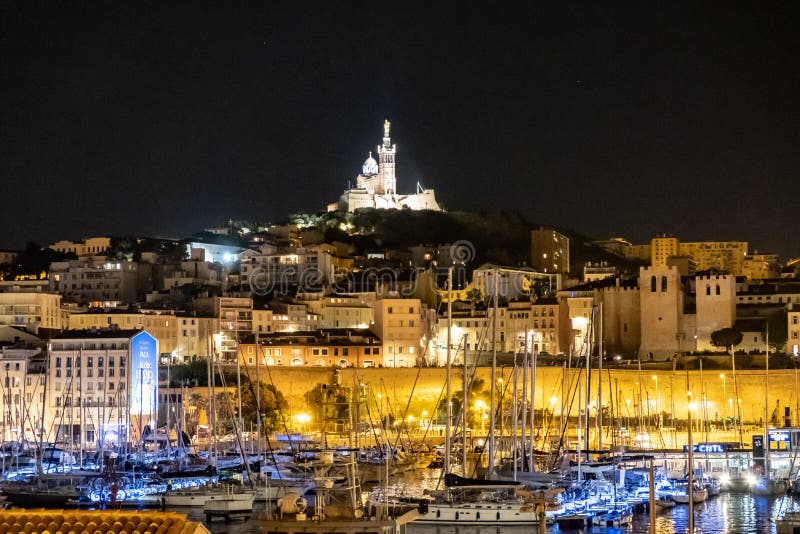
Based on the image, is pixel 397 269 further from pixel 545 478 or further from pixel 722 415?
pixel 545 478

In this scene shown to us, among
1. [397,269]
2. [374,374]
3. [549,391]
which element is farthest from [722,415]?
[397,269]

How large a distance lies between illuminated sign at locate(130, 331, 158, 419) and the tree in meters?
27.4

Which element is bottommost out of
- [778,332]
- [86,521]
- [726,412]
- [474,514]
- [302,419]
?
[474,514]

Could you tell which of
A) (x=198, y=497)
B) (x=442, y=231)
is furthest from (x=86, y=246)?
(x=198, y=497)

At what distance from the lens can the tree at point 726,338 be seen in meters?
63.5

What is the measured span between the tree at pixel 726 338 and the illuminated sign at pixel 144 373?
2740cm

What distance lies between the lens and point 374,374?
5900 cm

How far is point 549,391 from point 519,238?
5795 centimetres

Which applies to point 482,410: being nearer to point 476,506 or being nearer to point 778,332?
point 778,332

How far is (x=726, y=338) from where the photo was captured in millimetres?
63719

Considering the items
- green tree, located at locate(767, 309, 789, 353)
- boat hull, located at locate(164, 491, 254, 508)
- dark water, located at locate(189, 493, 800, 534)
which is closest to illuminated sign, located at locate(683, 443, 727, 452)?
dark water, located at locate(189, 493, 800, 534)

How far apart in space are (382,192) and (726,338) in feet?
191

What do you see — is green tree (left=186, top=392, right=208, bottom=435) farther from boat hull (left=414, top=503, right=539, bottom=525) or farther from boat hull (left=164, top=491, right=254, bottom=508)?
boat hull (left=414, top=503, right=539, bottom=525)

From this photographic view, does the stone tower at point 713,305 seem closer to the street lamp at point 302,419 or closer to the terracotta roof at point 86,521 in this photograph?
the street lamp at point 302,419
